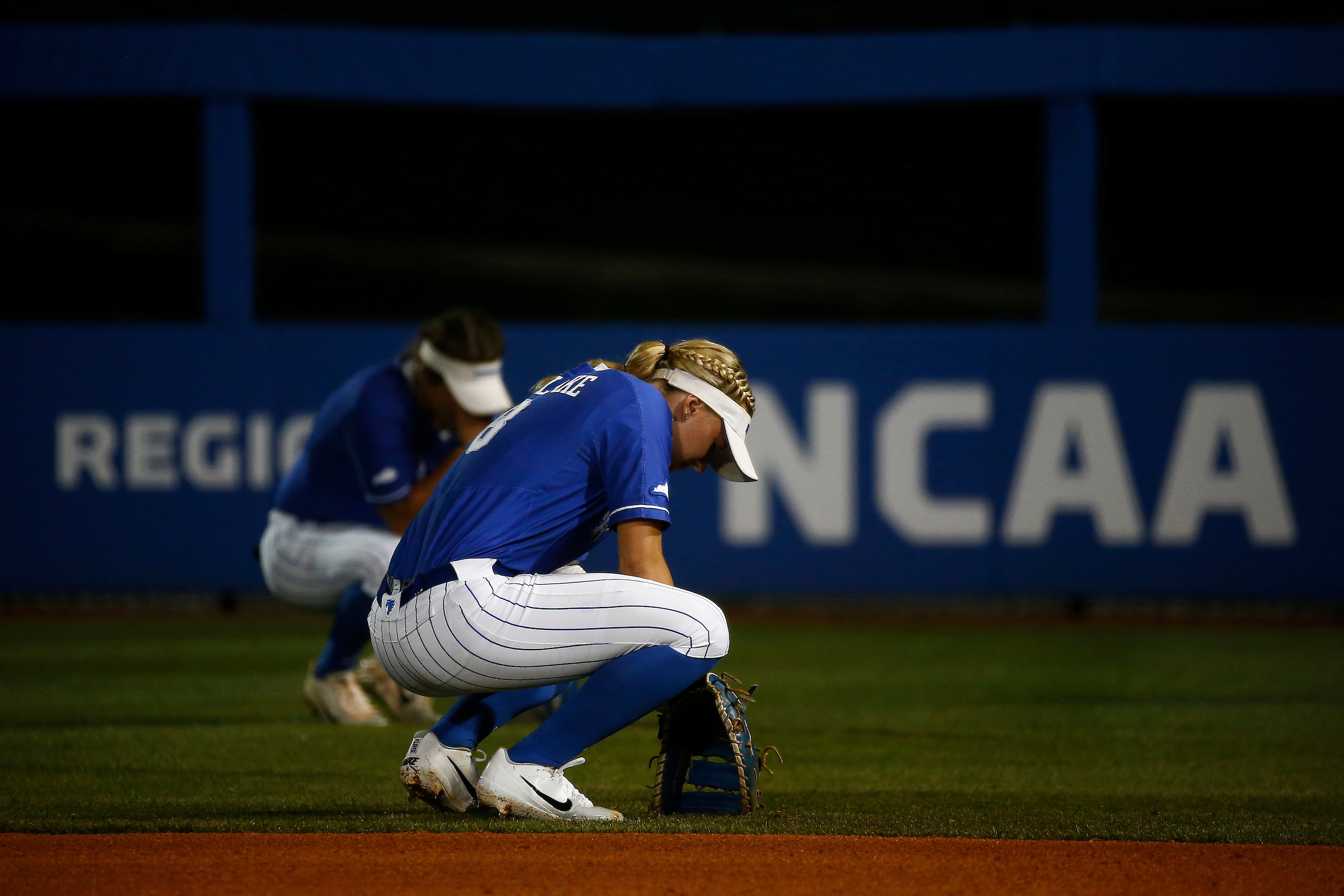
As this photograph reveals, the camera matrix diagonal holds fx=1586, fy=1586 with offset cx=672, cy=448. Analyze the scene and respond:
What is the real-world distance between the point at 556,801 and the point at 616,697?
1.12 ft

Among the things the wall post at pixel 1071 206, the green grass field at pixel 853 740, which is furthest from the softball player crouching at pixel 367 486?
the wall post at pixel 1071 206

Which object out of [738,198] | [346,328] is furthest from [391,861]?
[738,198]

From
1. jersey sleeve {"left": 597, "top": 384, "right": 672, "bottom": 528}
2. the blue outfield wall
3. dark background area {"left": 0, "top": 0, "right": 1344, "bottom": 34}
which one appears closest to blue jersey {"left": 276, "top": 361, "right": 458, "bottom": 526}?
jersey sleeve {"left": 597, "top": 384, "right": 672, "bottom": 528}

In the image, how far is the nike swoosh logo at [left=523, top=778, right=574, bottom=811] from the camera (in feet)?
13.0

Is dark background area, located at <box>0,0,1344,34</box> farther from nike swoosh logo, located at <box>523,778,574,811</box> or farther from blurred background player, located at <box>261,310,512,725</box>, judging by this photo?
nike swoosh logo, located at <box>523,778,574,811</box>

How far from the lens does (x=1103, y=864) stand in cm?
365

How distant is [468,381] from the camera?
242 inches

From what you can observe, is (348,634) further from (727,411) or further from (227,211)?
(227,211)

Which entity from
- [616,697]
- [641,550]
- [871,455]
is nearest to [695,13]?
[871,455]

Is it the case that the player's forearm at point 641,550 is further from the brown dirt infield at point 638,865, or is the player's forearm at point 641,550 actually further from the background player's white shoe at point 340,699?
the background player's white shoe at point 340,699

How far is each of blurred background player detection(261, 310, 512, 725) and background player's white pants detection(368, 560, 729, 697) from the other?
203 cm

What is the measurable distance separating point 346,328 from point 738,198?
29.9 feet

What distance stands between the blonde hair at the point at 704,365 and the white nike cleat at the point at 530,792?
1.00 metres

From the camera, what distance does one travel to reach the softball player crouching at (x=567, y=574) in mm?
3840
